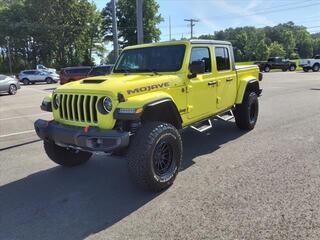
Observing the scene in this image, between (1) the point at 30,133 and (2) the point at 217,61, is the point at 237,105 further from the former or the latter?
(1) the point at 30,133

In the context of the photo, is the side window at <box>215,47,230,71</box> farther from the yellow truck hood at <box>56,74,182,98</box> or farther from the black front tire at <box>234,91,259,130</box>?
the yellow truck hood at <box>56,74,182,98</box>

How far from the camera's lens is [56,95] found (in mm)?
5414

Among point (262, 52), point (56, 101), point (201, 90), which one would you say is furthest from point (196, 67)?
point (262, 52)

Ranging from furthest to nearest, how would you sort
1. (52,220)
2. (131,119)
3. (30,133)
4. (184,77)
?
Answer: (30,133), (184,77), (131,119), (52,220)

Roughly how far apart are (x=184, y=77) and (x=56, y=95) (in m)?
1.96

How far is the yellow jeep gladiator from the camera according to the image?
15.1 ft

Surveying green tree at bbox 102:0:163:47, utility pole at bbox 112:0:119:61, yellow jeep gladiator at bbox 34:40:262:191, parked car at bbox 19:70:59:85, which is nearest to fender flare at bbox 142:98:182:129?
yellow jeep gladiator at bbox 34:40:262:191

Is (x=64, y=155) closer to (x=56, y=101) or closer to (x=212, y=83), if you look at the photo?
(x=56, y=101)

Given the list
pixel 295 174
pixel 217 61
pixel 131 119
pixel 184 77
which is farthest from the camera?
pixel 217 61

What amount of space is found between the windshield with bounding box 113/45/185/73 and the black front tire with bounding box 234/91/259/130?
2585mm

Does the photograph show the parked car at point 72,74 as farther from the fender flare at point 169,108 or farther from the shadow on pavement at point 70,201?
the fender flare at point 169,108

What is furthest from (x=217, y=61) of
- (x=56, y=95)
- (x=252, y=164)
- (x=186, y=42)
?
(x=56, y=95)

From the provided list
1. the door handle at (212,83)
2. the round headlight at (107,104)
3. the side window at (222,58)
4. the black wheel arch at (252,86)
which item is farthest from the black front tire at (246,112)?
the round headlight at (107,104)

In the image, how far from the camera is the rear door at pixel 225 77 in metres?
6.88
